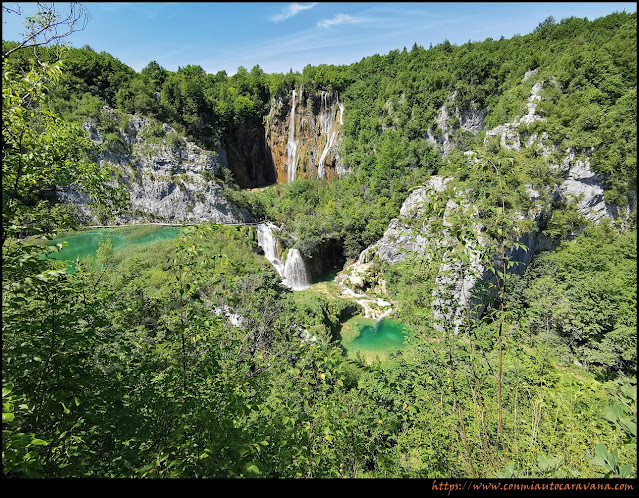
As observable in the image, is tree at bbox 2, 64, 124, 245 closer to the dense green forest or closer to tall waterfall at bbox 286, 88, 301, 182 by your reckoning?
the dense green forest

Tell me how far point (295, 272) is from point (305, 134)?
25072 millimetres

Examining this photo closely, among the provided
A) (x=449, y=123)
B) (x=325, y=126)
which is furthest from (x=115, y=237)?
(x=449, y=123)

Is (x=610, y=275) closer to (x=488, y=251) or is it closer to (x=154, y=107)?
(x=488, y=251)

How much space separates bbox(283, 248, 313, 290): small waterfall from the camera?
22.0 metres

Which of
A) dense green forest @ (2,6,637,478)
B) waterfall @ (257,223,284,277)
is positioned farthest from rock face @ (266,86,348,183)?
waterfall @ (257,223,284,277)

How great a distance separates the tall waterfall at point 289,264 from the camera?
22014mm

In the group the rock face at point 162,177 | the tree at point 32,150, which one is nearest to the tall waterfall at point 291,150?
the rock face at point 162,177

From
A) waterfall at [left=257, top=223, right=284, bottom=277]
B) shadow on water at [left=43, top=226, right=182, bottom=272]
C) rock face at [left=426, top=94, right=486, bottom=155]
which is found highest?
rock face at [left=426, top=94, right=486, bottom=155]

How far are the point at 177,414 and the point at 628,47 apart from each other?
1224 inches

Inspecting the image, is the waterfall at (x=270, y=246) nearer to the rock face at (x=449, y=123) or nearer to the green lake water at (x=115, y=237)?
the green lake water at (x=115, y=237)

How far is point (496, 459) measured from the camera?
292cm

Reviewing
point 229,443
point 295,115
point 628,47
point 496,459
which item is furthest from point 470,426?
point 295,115

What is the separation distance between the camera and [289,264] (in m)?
22.2

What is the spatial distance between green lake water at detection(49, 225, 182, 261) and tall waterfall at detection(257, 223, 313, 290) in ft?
21.0
